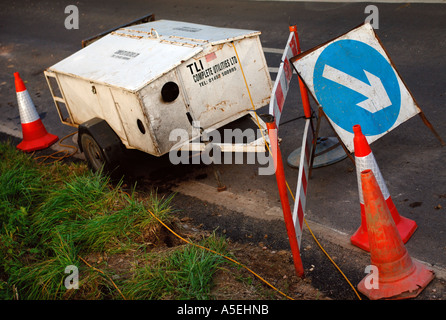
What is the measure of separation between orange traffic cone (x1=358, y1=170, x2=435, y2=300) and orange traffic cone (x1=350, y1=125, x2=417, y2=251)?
1.22ft

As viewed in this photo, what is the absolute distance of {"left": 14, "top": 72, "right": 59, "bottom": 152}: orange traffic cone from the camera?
875 cm

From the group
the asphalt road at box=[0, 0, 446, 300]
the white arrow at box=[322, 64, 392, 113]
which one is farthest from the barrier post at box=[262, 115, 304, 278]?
the white arrow at box=[322, 64, 392, 113]

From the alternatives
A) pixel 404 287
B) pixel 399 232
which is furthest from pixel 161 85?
pixel 404 287

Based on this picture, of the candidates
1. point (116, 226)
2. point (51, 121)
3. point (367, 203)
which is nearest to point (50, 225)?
point (116, 226)

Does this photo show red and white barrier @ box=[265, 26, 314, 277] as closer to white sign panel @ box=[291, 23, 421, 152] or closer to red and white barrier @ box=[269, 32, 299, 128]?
red and white barrier @ box=[269, 32, 299, 128]

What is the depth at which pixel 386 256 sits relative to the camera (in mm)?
4309

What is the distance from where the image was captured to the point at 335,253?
502cm

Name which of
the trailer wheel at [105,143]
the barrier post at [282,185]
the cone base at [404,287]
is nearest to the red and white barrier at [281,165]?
the barrier post at [282,185]

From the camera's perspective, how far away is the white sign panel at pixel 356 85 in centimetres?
575

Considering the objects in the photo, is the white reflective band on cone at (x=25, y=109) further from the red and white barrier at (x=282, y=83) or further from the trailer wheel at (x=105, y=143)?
the red and white barrier at (x=282, y=83)

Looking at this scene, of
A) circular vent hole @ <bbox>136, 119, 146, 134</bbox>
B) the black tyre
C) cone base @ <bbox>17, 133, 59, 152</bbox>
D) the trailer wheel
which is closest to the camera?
circular vent hole @ <bbox>136, 119, 146, 134</bbox>

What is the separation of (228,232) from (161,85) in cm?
178

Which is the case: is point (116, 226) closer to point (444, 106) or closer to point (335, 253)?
point (335, 253)

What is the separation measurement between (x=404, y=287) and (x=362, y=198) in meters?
0.86
